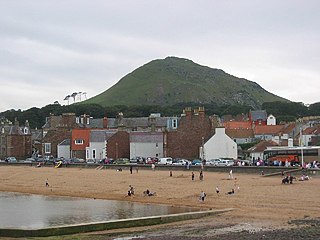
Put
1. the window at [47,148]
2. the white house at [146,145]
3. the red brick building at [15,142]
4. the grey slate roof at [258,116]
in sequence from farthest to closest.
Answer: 1. the grey slate roof at [258,116]
2. the red brick building at [15,142]
3. the window at [47,148]
4. the white house at [146,145]

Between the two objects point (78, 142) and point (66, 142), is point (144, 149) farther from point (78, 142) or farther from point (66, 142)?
point (66, 142)

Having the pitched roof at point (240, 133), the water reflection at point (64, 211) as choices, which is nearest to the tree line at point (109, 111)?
the pitched roof at point (240, 133)

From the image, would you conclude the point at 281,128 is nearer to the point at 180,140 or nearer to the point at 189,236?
the point at 180,140

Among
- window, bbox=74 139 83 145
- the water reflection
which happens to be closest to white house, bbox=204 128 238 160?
window, bbox=74 139 83 145

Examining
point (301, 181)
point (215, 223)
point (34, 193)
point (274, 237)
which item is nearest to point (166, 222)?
point (215, 223)

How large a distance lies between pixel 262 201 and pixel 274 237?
13.6 meters

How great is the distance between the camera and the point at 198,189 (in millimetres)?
40156

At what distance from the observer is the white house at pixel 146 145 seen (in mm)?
76375

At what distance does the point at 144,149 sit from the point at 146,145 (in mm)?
695

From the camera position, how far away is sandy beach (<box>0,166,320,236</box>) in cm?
2867

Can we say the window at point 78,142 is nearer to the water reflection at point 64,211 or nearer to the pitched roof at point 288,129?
the pitched roof at point 288,129

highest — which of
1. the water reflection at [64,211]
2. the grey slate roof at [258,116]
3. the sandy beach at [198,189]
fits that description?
the grey slate roof at [258,116]

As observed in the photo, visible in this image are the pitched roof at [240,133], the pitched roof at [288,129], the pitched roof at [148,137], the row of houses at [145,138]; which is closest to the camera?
the row of houses at [145,138]

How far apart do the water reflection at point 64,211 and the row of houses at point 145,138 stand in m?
33.0
